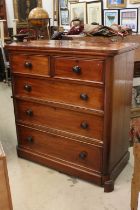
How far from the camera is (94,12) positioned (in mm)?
3949

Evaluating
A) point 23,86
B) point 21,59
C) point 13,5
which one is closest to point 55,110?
point 23,86

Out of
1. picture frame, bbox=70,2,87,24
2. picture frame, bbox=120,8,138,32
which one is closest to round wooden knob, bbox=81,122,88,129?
picture frame, bbox=120,8,138,32

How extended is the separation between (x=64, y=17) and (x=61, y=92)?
3.40 m

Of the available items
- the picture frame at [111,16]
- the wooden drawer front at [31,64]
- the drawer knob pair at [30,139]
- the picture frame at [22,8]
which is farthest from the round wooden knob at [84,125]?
the picture frame at [22,8]

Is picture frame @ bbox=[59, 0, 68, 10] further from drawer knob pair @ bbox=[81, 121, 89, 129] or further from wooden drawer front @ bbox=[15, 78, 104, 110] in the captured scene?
drawer knob pair @ bbox=[81, 121, 89, 129]

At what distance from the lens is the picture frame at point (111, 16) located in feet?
11.5

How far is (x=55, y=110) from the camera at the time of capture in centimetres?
202

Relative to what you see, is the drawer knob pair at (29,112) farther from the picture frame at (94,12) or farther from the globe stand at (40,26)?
the picture frame at (94,12)

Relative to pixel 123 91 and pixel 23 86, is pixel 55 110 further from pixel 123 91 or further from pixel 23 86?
pixel 123 91

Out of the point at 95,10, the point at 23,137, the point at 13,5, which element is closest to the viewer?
the point at 23,137

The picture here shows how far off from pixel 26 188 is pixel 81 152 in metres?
0.51

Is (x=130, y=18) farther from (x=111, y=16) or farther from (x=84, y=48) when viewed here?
(x=84, y=48)

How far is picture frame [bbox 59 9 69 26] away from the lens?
484cm

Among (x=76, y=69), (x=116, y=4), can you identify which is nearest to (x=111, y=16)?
(x=116, y=4)
